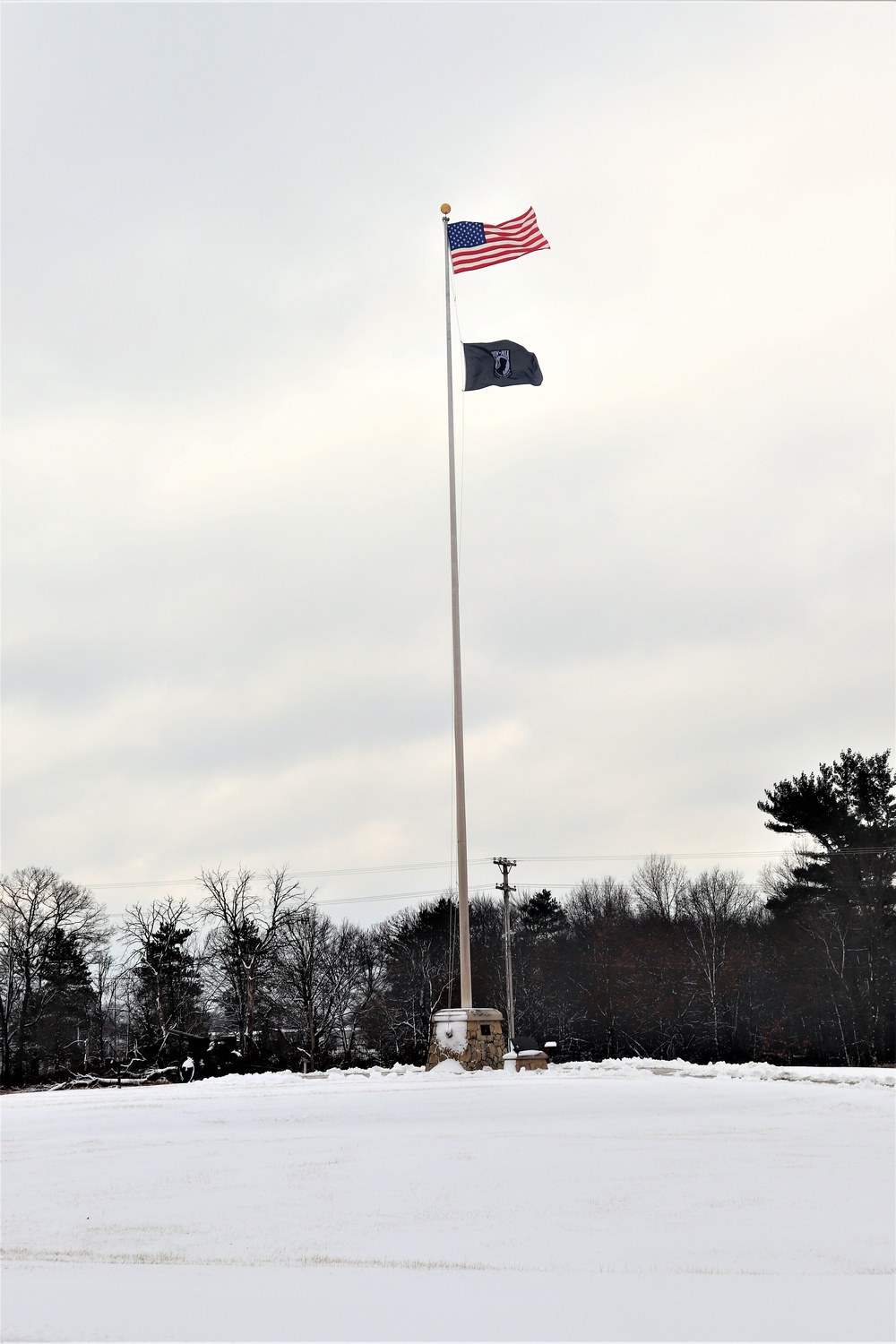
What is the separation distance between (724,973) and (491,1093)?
39926 millimetres

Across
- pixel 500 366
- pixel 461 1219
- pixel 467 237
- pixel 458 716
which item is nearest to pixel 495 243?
pixel 467 237

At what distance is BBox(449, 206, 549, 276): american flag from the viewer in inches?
843

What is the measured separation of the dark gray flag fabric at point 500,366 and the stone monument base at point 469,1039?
11482 mm

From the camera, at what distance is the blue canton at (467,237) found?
2162 centimetres

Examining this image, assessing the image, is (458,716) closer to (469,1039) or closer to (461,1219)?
(469,1039)

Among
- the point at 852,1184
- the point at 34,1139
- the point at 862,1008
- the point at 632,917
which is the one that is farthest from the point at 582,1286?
the point at 632,917

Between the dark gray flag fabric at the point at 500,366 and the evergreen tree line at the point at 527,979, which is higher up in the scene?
the dark gray flag fabric at the point at 500,366

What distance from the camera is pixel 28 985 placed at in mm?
42500

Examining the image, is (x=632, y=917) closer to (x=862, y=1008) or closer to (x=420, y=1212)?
(x=862, y=1008)

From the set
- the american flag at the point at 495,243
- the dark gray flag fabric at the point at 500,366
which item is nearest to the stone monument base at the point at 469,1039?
the dark gray flag fabric at the point at 500,366

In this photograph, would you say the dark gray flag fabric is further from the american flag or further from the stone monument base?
the stone monument base

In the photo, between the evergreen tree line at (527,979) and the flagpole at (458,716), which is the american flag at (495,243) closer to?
the flagpole at (458,716)

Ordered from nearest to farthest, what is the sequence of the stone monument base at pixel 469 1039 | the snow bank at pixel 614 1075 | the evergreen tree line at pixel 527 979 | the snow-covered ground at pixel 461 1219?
the snow-covered ground at pixel 461 1219 < the snow bank at pixel 614 1075 < the stone monument base at pixel 469 1039 < the evergreen tree line at pixel 527 979

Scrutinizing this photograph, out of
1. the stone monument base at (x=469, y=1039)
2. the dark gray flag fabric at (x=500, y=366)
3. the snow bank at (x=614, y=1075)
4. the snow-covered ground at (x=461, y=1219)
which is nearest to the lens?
the snow-covered ground at (x=461, y=1219)
